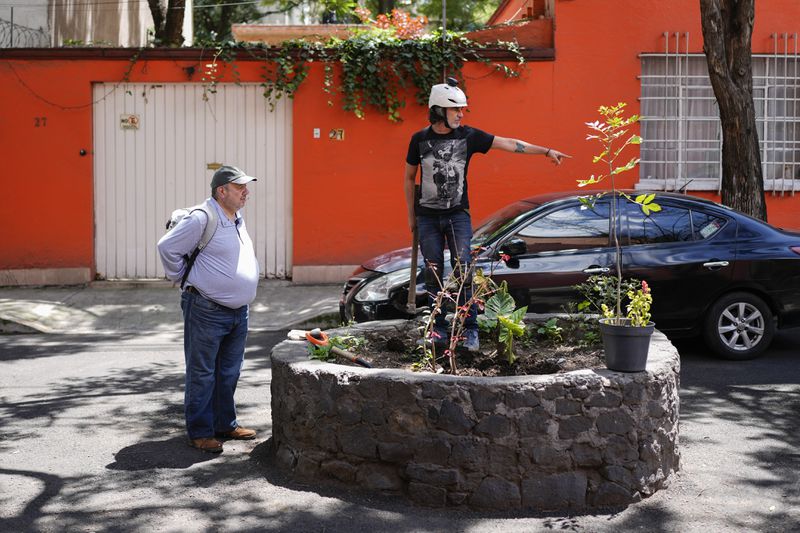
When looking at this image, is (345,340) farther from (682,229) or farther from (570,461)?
(682,229)

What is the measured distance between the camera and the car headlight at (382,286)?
30.4 ft

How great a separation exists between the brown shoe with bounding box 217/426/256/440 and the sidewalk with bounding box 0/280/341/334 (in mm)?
4785

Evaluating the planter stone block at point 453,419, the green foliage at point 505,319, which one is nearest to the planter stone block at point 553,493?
the planter stone block at point 453,419

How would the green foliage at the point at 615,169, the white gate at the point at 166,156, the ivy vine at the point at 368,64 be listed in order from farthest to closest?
1. the white gate at the point at 166,156
2. the ivy vine at the point at 368,64
3. the green foliage at the point at 615,169

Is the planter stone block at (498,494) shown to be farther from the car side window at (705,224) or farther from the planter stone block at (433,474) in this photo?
the car side window at (705,224)

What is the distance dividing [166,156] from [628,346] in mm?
9634

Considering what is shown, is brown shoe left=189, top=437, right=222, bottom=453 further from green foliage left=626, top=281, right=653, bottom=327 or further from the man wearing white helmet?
green foliage left=626, top=281, right=653, bottom=327

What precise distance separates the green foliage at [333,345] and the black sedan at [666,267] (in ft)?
7.88

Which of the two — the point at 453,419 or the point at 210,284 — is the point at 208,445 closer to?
the point at 210,284

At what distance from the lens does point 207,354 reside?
6371 mm

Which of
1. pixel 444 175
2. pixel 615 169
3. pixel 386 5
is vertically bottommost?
pixel 444 175

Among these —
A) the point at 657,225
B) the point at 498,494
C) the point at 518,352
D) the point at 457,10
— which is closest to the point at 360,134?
the point at 657,225

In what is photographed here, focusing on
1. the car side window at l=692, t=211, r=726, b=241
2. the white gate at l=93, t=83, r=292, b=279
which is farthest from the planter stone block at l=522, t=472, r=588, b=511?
the white gate at l=93, t=83, r=292, b=279

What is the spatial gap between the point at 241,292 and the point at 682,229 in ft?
15.6
